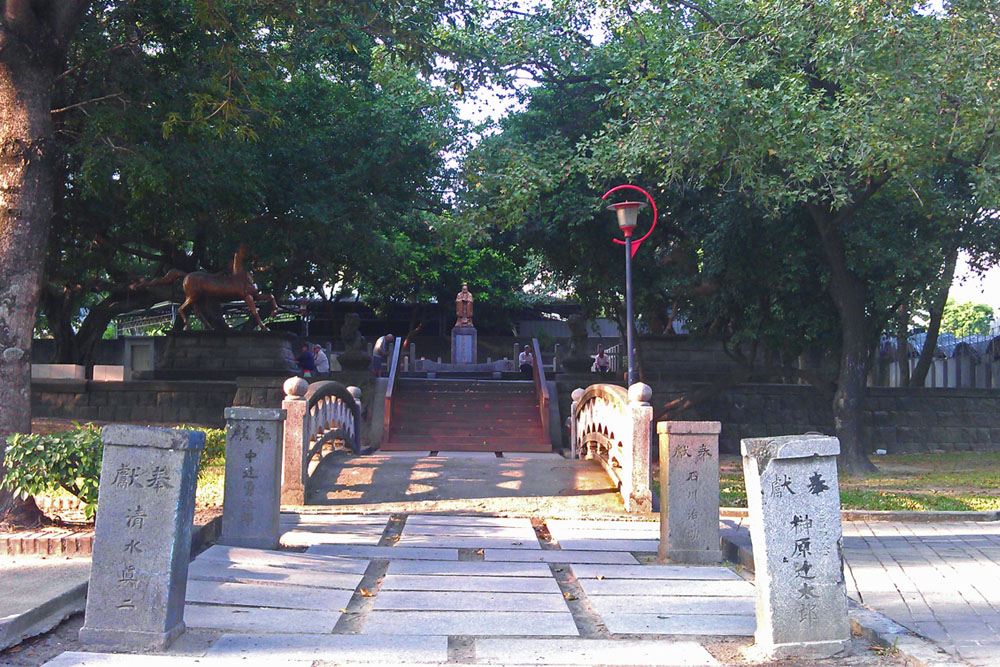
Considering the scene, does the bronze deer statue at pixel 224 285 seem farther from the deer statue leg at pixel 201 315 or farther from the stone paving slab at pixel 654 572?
the stone paving slab at pixel 654 572

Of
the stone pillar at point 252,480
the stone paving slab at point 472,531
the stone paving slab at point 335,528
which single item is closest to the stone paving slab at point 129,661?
the stone pillar at point 252,480

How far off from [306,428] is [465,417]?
7.65 m

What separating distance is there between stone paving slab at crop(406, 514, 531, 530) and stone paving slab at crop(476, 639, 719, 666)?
4.35 m

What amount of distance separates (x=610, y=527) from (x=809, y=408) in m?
11.8

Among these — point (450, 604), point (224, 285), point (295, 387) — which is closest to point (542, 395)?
point (224, 285)

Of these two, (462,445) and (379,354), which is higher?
(379,354)

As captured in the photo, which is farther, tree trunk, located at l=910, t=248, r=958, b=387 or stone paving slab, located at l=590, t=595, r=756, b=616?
tree trunk, located at l=910, t=248, r=958, b=387

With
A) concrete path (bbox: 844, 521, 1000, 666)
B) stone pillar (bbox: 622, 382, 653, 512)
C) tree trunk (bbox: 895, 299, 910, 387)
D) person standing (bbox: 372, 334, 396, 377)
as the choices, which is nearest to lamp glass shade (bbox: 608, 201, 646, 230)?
stone pillar (bbox: 622, 382, 653, 512)

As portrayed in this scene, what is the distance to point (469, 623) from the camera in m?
5.22

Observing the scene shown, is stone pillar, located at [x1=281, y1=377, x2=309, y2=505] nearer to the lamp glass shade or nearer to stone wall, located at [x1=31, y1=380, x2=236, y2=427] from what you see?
the lamp glass shade

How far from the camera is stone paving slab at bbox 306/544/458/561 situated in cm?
733

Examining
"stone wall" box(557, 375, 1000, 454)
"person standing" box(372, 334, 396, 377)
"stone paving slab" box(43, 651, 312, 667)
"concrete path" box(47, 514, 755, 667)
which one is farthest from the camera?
"person standing" box(372, 334, 396, 377)

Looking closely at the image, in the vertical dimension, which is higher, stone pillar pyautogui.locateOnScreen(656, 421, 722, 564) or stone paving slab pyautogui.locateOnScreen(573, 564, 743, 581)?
stone pillar pyautogui.locateOnScreen(656, 421, 722, 564)

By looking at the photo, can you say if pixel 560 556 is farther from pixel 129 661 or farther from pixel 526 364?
pixel 526 364
